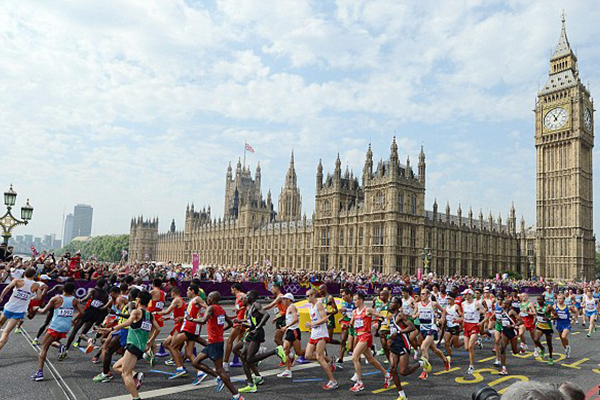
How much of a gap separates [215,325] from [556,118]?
81573mm

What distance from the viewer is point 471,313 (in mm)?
11883

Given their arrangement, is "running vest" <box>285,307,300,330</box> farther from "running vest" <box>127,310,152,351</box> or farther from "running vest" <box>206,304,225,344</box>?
"running vest" <box>127,310,152,351</box>

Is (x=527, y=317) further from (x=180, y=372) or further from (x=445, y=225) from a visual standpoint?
(x=445, y=225)

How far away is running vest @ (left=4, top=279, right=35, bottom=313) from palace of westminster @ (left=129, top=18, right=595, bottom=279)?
4478 cm

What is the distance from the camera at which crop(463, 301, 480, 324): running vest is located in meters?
11.8

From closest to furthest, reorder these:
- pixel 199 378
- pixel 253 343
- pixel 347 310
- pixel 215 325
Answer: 1. pixel 215 325
2. pixel 253 343
3. pixel 199 378
4. pixel 347 310

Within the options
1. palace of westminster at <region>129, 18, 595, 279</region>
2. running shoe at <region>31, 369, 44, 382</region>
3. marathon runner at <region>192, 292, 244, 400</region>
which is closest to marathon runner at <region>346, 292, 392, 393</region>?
marathon runner at <region>192, 292, 244, 400</region>

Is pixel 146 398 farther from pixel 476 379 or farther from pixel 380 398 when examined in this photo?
pixel 476 379

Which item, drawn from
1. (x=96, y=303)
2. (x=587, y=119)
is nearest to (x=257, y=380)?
(x=96, y=303)

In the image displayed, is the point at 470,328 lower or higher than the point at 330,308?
lower

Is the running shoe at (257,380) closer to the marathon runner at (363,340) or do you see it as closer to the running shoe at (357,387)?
the marathon runner at (363,340)

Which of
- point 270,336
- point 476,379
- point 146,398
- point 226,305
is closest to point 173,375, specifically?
point 146,398

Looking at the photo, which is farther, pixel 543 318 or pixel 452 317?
pixel 543 318

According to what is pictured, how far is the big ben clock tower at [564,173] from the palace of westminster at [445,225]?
162 millimetres
